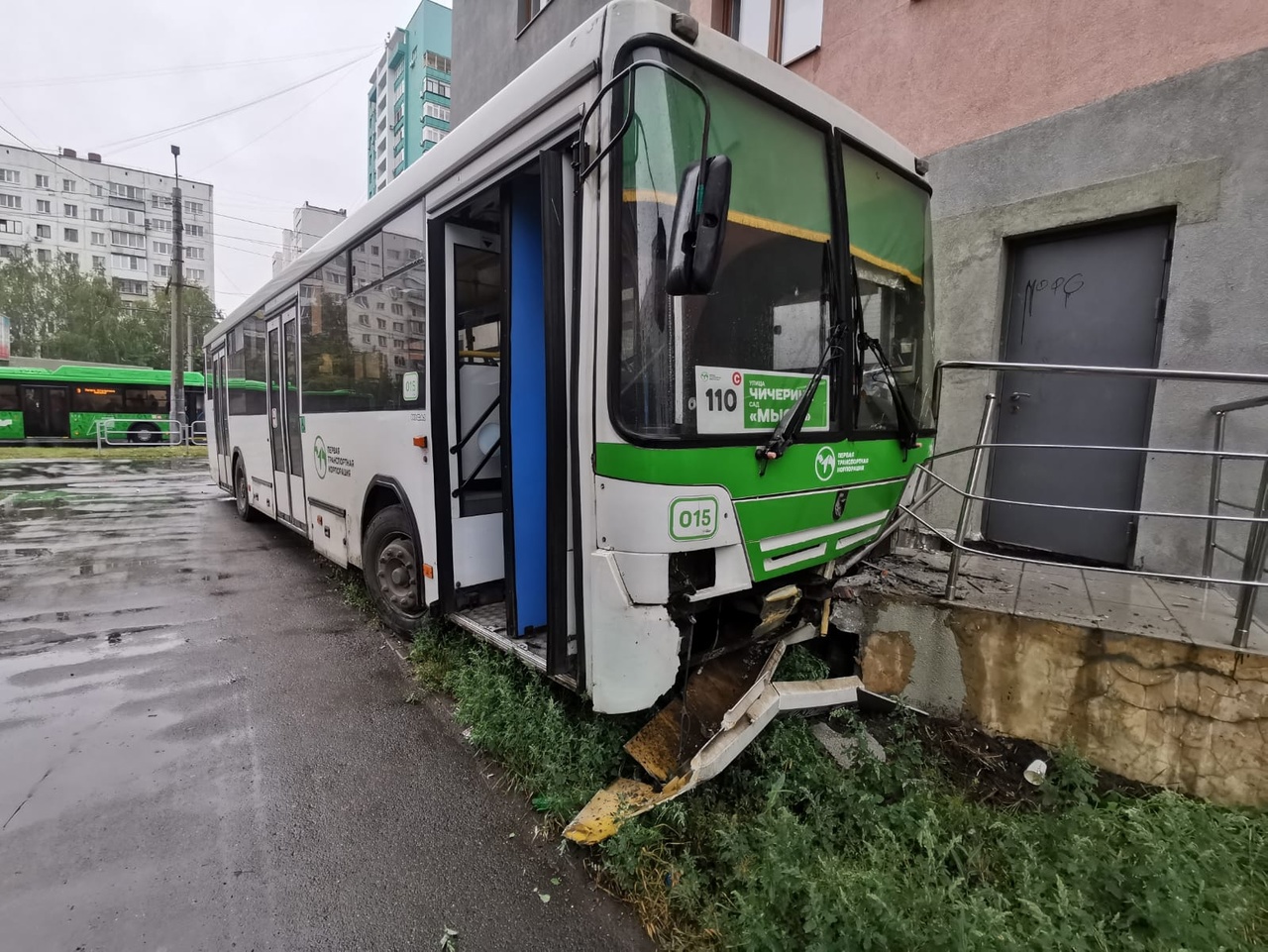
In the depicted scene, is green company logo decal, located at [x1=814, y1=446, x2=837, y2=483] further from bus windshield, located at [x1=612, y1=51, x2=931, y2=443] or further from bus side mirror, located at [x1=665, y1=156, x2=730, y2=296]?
bus side mirror, located at [x1=665, y1=156, x2=730, y2=296]

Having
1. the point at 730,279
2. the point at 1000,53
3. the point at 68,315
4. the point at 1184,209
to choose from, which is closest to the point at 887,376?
the point at 730,279

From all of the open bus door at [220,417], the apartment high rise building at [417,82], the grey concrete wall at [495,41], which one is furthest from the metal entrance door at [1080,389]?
the apartment high rise building at [417,82]

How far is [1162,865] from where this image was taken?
2.02 meters

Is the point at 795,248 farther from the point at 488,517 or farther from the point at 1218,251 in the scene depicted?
the point at 1218,251

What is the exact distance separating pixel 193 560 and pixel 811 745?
6972mm

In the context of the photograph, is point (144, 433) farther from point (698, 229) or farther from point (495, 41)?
point (698, 229)

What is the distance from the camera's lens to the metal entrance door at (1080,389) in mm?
4500

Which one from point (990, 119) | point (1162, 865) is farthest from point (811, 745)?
point (990, 119)

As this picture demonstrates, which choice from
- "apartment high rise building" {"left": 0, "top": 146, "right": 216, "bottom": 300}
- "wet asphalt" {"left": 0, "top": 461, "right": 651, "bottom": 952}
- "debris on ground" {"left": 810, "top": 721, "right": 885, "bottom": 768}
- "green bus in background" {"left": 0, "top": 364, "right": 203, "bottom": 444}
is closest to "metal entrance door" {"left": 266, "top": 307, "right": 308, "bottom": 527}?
"wet asphalt" {"left": 0, "top": 461, "right": 651, "bottom": 952}

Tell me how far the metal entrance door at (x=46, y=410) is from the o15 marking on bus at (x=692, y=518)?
26.8 metres

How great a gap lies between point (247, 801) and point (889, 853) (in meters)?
2.72

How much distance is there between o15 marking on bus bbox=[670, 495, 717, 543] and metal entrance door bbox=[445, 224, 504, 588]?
1662mm

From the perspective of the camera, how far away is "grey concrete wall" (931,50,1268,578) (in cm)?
389

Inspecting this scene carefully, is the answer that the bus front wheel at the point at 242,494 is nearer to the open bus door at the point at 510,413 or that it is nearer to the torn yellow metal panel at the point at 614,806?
the open bus door at the point at 510,413
